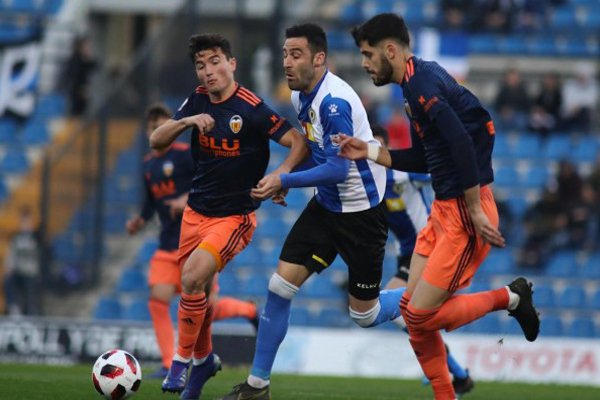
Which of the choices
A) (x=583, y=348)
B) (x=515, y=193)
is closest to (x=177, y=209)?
(x=583, y=348)

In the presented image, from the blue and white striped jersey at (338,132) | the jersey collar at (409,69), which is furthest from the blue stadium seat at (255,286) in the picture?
the jersey collar at (409,69)

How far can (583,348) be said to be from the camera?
46.0 ft

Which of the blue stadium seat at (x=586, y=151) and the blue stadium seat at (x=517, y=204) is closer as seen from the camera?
the blue stadium seat at (x=517, y=204)

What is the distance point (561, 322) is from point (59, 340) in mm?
6638

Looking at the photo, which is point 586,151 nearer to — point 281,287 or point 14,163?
point 14,163

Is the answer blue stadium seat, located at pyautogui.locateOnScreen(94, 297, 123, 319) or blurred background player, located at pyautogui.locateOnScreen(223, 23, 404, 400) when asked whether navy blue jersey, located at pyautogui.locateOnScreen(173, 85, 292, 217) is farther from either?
blue stadium seat, located at pyautogui.locateOnScreen(94, 297, 123, 319)

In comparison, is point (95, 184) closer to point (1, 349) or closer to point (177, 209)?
point (1, 349)

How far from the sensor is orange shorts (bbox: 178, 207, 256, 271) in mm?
8523

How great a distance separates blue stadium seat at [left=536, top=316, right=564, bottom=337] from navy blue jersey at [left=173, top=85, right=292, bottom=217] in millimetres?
8204

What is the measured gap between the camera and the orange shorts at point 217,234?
8.52 meters

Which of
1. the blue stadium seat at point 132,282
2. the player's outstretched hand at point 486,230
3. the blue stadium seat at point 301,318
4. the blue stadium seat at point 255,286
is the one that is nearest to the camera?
the player's outstretched hand at point 486,230

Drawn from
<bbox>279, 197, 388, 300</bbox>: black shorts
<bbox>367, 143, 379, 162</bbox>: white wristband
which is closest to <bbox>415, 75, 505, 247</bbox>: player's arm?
<bbox>367, 143, 379, 162</bbox>: white wristband

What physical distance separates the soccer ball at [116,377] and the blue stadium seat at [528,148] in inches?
462

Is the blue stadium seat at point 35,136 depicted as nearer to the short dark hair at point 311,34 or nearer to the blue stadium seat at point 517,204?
the blue stadium seat at point 517,204
